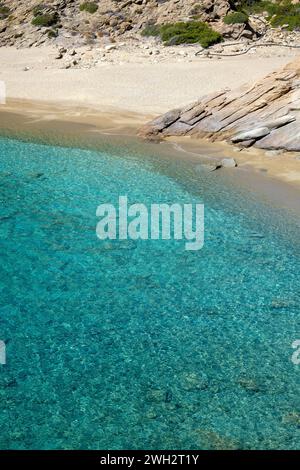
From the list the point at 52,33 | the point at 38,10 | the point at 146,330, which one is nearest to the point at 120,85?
the point at 52,33

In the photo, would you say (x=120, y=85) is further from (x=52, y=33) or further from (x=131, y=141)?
(x=52, y=33)

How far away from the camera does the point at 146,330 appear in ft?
26.5

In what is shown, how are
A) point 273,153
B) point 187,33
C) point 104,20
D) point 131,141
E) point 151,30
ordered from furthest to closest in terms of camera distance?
point 104,20 → point 151,30 → point 187,33 → point 131,141 → point 273,153

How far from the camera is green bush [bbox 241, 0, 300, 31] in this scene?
3666 cm

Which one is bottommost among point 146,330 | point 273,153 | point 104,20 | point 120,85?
point 146,330

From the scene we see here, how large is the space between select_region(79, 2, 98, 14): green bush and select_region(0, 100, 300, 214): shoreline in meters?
18.6

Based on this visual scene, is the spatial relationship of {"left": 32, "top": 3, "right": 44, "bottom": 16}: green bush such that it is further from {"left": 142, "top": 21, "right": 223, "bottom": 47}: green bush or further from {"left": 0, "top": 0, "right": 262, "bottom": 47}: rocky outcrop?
{"left": 142, "top": 21, "right": 223, "bottom": 47}: green bush

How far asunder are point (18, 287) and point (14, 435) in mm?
3505

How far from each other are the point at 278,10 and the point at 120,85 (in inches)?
806

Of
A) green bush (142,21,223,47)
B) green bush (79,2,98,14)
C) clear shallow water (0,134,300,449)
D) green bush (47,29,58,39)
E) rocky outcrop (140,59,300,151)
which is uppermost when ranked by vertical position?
green bush (79,2,98,14)

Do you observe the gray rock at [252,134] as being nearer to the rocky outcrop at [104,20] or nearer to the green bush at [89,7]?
the rocky outcrop at [104,20]

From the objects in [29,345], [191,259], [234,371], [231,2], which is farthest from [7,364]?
[231,2]

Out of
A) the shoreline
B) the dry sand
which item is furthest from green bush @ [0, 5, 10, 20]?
the shoreline
